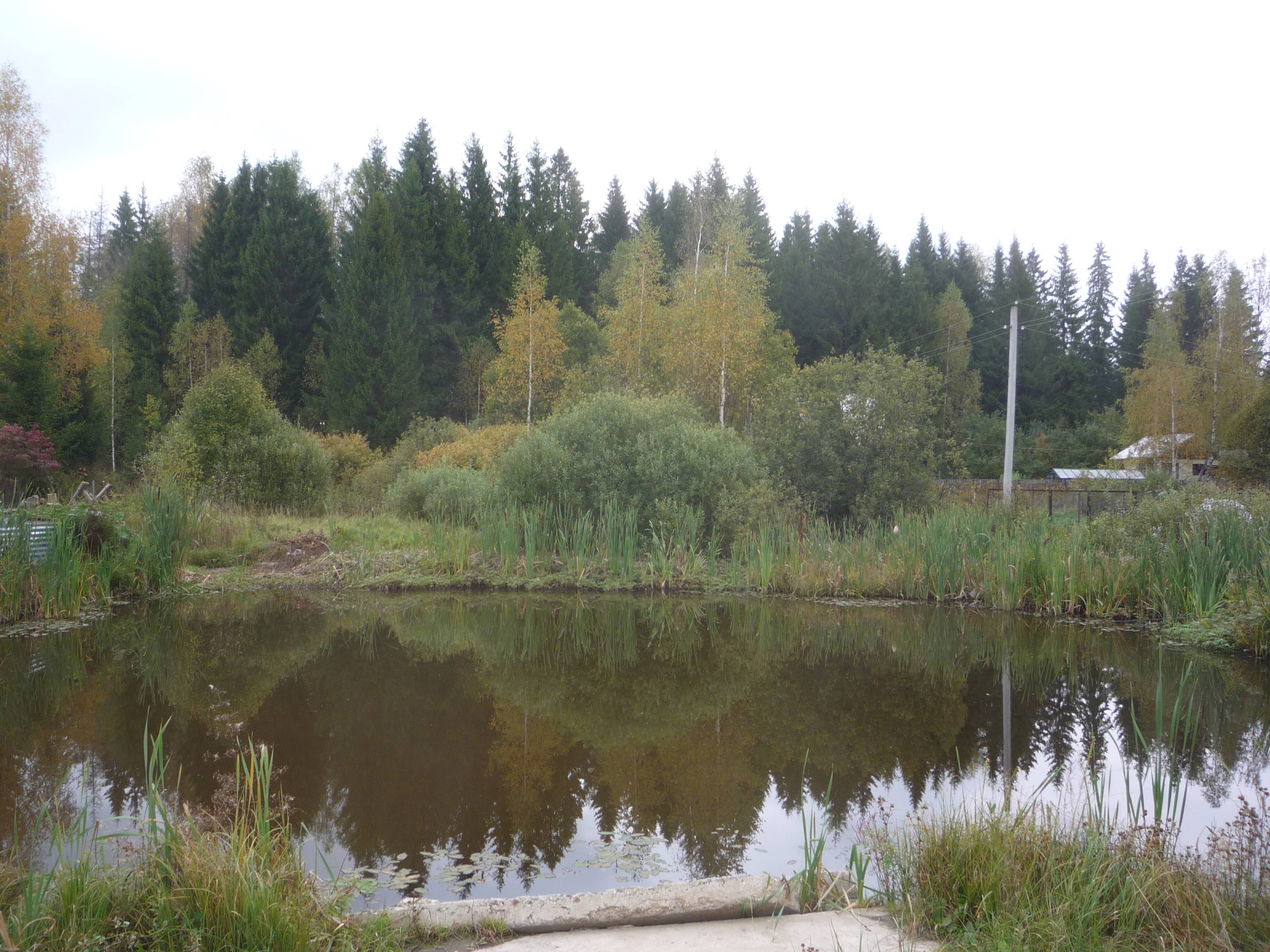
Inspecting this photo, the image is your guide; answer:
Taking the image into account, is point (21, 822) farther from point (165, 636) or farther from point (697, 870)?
point (165, 636)

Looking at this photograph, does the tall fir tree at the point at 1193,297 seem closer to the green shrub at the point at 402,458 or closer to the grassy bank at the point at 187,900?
the green shrub at the point at 402,458

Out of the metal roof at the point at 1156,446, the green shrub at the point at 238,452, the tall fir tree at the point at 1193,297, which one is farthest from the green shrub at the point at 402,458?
the tall fir tree at the point at 1193,297

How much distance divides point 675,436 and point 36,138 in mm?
25400

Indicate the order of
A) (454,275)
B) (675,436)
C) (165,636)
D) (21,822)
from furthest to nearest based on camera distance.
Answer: (454,275), (675,436), (165,636), (21,822)

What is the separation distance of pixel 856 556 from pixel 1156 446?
27.9 metres

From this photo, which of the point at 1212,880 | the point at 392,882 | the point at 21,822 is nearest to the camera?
the point at 1212,880

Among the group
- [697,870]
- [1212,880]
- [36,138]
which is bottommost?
[697,870]

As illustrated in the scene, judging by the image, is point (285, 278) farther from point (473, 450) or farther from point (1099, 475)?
point (1099, 475)

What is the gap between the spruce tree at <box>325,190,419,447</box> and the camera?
94.1 feet

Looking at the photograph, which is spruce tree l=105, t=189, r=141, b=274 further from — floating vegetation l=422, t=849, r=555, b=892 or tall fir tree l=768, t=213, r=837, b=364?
floating vegetation l=422, t=849, r=555, b=892

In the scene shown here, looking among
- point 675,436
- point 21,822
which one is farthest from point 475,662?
point 675,436

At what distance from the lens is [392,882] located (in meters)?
3.31

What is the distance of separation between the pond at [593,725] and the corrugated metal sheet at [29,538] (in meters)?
1.00

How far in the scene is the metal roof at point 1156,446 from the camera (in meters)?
31.8
